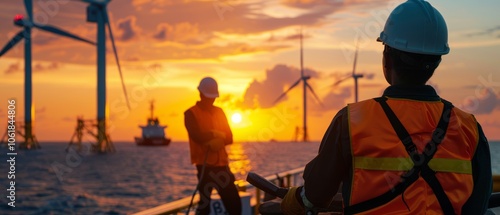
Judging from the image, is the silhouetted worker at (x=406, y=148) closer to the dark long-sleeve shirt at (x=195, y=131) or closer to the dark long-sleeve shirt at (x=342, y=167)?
the dark long-sleeve shirt at (x=342, y=167)

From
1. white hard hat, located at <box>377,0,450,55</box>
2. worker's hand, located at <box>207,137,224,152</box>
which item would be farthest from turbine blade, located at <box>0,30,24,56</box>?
white hard hat, located at <box>377,0,450,55</box>

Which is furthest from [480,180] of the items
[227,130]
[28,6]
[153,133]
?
[153,133]

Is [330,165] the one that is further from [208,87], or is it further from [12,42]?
[12,42]

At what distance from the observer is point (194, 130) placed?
337 inches

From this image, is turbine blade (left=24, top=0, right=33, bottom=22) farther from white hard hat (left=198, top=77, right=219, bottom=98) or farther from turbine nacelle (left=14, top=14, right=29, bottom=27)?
white hard hat (left=198, top=77, right=219, bottom=98)

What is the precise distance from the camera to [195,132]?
856cm

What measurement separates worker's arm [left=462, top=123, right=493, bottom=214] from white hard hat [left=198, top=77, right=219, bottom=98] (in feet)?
20.2

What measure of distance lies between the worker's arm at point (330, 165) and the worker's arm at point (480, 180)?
512 mm

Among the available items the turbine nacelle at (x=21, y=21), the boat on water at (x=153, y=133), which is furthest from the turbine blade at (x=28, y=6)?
the boat on water at (x=153, y=133)

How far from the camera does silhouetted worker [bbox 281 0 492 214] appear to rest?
8.06 ft

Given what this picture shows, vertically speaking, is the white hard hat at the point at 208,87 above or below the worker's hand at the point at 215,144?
above

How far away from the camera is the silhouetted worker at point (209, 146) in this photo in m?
8.61

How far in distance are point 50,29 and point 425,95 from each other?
7982 cm

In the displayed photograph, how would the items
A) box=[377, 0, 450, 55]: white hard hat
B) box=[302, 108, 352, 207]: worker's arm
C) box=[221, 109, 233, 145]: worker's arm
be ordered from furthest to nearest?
box=[221, 109, 233, 145]: worker's arm, box=[377, 0, 450, 55]: white hard hat, box=[302, 108, 352, 207]: worker's arm
